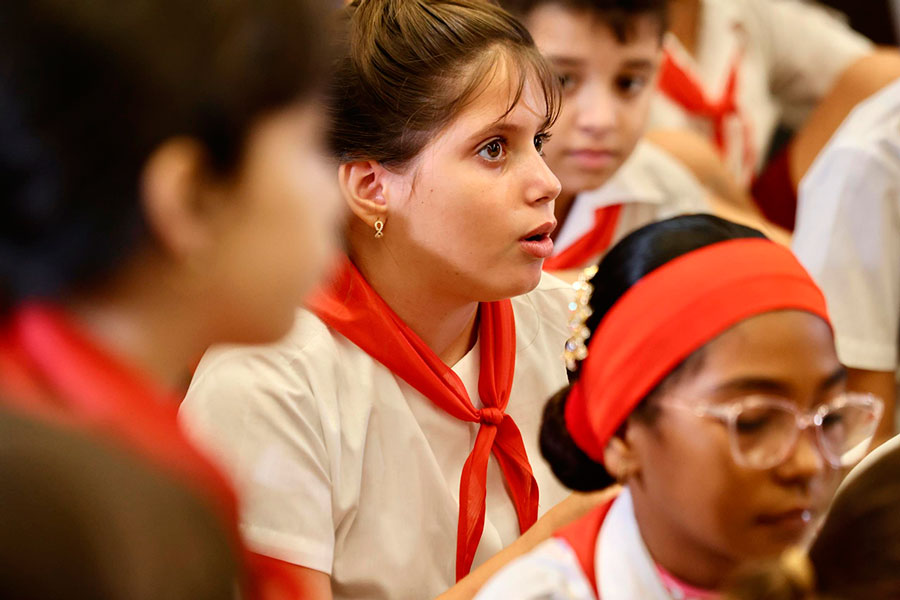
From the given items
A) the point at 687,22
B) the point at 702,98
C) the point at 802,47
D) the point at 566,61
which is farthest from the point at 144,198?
the point at 802,47

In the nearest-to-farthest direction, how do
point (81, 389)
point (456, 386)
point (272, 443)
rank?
point (81, 389) < point (272, 443) < point (456, 386)

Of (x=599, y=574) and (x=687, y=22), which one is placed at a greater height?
(x=599, y=574)

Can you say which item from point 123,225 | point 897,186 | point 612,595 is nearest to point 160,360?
point 123,225

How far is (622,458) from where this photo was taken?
0.85 meters

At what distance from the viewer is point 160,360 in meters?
0.63

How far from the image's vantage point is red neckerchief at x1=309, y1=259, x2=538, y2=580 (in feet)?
3.95

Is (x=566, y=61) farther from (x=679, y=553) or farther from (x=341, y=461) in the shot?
(x=679, y=553)

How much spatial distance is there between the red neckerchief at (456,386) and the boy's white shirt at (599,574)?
35 cm

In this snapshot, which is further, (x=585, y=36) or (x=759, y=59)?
(x=759, y=59)

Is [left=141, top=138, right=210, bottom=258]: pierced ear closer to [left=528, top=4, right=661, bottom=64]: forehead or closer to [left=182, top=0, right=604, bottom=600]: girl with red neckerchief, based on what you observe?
[left=182, top=0, right=604, bottom=600]: girl with red neckerchief

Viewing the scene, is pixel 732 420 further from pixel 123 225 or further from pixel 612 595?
pixel 123 225

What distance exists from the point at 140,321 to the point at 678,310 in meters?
0.40

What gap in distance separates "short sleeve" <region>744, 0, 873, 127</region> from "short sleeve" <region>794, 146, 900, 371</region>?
2.84 feet

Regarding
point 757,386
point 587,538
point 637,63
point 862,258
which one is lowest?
point 862,258
